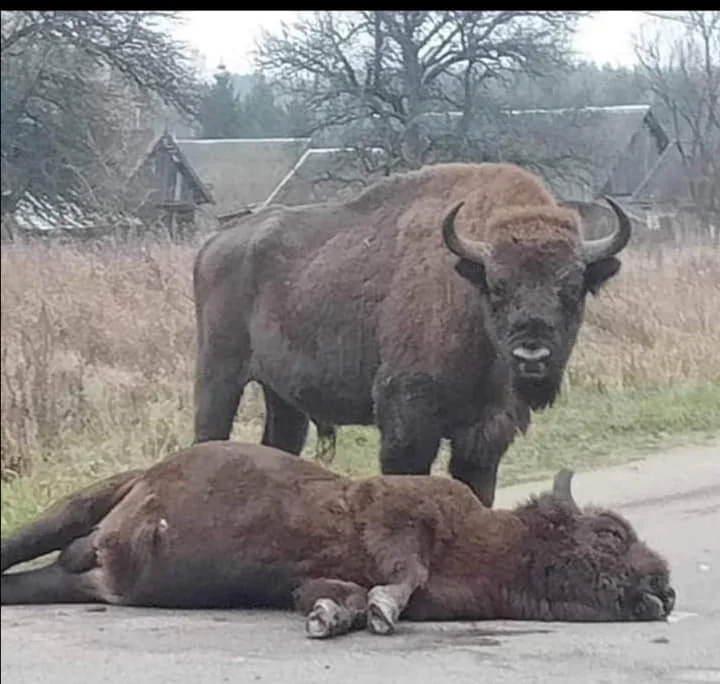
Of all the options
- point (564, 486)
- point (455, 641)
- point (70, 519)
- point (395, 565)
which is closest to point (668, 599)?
point (564, 486)

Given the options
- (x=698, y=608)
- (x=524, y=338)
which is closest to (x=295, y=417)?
(x=524, y=338)

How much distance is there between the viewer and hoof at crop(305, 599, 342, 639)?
4230 mm

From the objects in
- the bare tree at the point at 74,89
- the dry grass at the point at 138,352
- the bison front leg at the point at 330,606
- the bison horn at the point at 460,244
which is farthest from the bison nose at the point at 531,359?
the bare tree at the point at 74,89

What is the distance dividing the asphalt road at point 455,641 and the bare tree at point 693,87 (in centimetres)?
67

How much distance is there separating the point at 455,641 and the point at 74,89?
1.52 metres

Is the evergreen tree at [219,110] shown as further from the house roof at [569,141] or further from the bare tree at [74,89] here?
the house roof at [569,141]

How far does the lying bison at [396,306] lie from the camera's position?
13.9 feet

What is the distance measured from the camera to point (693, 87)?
471cm

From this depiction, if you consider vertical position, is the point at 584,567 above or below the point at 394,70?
below

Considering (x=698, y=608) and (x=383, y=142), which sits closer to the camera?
(x=383, y=142)

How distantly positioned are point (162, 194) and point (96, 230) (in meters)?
0.20

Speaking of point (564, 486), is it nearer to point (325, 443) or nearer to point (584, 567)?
point (584, 567)

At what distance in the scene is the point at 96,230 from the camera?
394 cm
